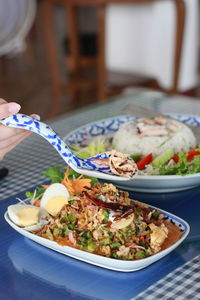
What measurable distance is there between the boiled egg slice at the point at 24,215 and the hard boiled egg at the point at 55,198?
2 centimetres

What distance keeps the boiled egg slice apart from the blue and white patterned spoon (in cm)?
10

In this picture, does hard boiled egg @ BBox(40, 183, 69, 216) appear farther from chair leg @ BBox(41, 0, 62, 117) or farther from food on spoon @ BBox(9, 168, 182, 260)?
chair leg @ BBox(41, 0, 62, 117)

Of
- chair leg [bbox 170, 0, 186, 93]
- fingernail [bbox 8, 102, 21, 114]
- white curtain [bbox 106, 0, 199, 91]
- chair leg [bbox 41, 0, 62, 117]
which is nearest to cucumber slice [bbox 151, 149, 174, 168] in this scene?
fingernail [bbox 8, 102, 21, 114]

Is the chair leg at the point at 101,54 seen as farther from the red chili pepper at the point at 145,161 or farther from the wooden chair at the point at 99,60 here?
the red chili pepper at the point at 145,161

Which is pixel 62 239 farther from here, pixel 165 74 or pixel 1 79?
pixel 1 79

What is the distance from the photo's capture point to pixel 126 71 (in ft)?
12.5

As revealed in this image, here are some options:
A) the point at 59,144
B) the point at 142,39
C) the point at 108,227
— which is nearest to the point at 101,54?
the point at 142,39

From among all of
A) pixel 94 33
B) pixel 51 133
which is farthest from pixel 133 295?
pixel 94 33

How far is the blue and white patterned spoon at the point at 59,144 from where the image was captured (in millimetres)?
930

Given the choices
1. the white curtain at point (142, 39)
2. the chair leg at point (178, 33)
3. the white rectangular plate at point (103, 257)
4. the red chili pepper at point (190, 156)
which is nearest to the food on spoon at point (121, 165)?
the white rectangular plate at point (103, 257)

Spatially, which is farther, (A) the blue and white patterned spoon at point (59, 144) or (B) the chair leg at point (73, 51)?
(B) the chair leg at point (73, 51)

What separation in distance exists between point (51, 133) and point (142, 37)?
303cm

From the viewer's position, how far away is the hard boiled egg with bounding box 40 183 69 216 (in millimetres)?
950

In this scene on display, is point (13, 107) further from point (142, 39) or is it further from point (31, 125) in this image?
point (142, 39)
